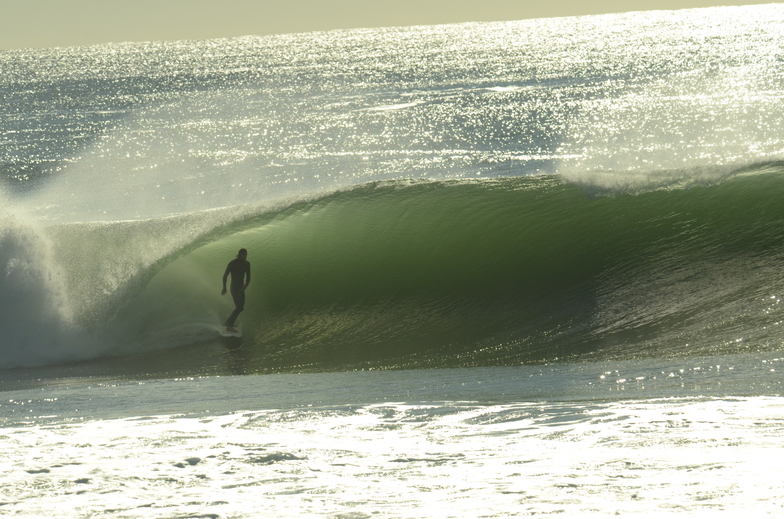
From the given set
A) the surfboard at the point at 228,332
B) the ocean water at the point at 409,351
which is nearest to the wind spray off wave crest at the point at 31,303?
the ocean water at the point at 409,351

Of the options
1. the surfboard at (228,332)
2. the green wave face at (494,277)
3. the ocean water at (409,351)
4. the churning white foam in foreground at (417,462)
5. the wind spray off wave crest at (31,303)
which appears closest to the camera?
the churning white foam in foreground at (417,462)

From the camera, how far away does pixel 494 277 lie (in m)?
9.98

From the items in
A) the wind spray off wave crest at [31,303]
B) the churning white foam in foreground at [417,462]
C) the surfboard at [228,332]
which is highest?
the wind spray off wave crest at [31,303]

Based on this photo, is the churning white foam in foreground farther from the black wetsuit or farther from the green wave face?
the black wetsuit

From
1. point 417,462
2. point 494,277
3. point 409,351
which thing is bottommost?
point 417,462

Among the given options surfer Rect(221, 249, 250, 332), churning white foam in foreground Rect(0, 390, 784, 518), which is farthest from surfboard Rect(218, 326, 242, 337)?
churning white foam in foreground Rect(0, 390, 784, 518)

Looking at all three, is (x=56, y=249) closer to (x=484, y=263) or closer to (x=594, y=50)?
(x=484, y=263)

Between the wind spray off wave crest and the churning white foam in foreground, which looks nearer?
the churning white foam in foreground

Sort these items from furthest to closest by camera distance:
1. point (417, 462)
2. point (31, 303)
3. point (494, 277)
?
point (494, 277) < point (31, 303) < point (417, 462)

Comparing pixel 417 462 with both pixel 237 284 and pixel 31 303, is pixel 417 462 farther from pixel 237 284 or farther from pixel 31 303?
pixel 31 303

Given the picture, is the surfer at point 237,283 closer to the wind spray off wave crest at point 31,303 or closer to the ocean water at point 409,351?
the ocean water at point 409,351

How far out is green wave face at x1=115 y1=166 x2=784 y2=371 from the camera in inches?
323

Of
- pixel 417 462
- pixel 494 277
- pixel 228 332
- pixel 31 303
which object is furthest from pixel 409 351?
pixel 31 303

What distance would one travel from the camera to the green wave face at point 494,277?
8211 mm
